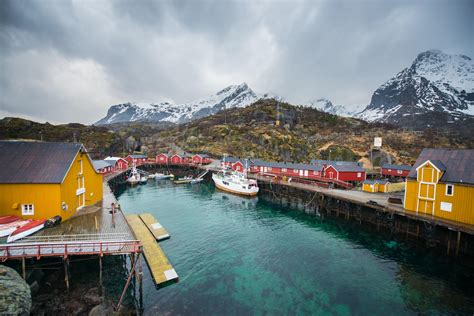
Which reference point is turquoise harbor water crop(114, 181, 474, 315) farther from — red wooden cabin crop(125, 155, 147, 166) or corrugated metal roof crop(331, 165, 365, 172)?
red wooden cabin crop(125, 155, 147, 166)

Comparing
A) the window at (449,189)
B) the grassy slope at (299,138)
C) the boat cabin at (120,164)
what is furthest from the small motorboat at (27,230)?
the grassy slope at (299,138)

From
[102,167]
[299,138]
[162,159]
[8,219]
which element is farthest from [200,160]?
[8,219]

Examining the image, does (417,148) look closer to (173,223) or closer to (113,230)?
(173,223)

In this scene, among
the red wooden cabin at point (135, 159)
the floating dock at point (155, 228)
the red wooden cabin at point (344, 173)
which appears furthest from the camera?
the red wooden cabin at point (135, 159)

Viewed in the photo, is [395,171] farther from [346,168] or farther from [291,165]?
[291,165]

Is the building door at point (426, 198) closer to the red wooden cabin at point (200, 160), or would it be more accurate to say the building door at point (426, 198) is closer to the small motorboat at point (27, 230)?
the small motorboat at point (27, 230)

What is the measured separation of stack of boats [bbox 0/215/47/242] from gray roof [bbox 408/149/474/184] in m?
42.7

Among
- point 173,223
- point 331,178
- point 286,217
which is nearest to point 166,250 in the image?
point 173,223

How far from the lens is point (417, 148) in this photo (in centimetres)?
8412

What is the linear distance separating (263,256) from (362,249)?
12382 millimetres

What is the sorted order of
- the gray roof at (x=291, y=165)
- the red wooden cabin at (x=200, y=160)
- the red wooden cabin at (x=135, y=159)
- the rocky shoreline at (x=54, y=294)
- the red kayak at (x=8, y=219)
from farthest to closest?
the red wooden cabin at (x=200, y=160), the red wooden cabin at (x=135, y=159), the gray roof at (x=291, y=165), the red kayak at (x=8, y=219), the rocky shoreline at (x=54, y=294)

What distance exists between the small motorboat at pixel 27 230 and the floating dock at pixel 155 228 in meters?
11.8

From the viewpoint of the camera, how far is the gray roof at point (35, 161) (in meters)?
22.2

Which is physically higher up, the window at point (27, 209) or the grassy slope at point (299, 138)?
the grassy slope at point (299, 138)
